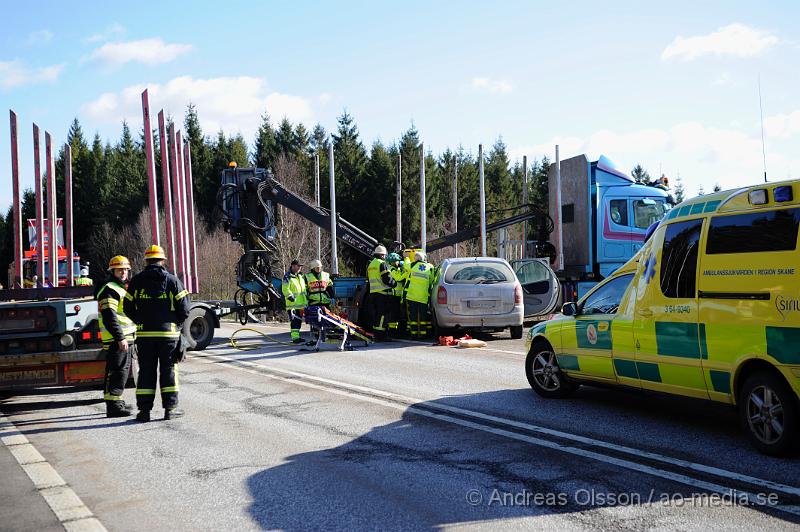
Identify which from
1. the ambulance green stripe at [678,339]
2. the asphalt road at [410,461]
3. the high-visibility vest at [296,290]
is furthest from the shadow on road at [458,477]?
the high-visibility vest at [296,290]

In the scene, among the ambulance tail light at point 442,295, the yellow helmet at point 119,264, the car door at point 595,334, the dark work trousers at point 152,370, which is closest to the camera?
the car door at point 595,334


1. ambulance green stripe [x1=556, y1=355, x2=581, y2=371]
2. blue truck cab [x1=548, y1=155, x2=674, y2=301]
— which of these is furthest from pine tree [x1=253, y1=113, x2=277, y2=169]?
ambulance green stripe [x1=556, y1=355, x2=581, y2=371]

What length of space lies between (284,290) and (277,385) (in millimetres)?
5435

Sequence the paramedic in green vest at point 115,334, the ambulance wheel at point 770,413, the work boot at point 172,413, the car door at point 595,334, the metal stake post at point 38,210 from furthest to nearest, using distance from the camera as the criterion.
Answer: the metal stake post at point 38,210 → the paramedic in green vest at point 115,334 → the work boot at point 172,413 → the car door at point 595,334 → the ambulance wheel at point 770,413

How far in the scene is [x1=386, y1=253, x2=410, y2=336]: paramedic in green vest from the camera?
16328 millimetres

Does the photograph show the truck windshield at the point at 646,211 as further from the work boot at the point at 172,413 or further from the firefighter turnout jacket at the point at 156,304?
the work boot at the point at 172,413

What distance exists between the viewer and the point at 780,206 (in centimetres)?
609

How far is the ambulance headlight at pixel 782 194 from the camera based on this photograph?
Result: 6.05 m

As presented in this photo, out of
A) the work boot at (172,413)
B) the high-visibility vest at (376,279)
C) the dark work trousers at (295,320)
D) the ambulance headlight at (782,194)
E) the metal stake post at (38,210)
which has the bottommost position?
the work boot at (172,413)

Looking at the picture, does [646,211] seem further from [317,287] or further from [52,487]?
[52,487]

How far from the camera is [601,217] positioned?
67.0 feet

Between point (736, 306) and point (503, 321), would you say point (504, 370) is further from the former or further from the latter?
point (736, 306)

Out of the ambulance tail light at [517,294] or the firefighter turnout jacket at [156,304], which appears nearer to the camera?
the firefighter turnout jacket at [156,304]

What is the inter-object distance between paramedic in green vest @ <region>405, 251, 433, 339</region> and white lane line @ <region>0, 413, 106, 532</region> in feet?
30.4
